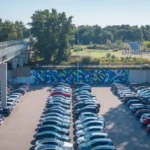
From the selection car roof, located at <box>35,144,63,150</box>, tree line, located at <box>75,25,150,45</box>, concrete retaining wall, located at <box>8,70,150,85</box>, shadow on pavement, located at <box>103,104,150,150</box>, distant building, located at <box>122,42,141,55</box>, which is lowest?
shadow on pavement, located at <box>103,104,150,150</box>

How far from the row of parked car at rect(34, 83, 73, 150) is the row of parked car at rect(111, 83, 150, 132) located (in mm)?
6464

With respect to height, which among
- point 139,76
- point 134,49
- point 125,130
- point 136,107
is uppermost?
point 134,49

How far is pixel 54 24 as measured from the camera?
51656mm

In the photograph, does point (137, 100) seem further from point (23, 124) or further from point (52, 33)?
point (52, 33)

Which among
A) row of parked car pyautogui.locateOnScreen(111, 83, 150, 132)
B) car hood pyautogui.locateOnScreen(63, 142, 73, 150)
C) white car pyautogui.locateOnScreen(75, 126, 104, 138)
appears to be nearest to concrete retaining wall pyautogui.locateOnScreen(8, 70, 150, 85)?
→ row of parked car pyautogui.locateOnScreen(111, 83, 150, 132)

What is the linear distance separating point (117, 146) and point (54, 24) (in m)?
32.8

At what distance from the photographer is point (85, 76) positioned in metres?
47.3

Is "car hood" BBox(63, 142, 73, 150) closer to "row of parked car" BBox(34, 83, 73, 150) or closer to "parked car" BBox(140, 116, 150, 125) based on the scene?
"row of parked car" BBox(34, 83, 73, 150)

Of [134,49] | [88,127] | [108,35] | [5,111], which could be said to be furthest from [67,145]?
[108,35]

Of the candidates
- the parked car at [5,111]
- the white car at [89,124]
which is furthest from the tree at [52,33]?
the white car at [89,124]

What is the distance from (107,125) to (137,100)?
7.41 meters

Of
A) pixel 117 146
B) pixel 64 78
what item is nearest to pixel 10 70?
pixel 64 78

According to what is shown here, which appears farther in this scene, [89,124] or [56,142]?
[89,124]

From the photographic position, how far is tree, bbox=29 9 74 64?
5069cm
